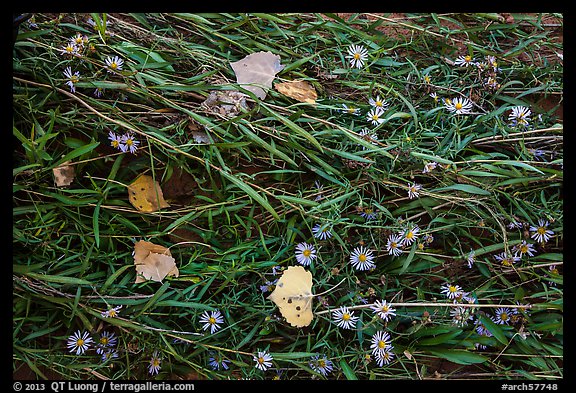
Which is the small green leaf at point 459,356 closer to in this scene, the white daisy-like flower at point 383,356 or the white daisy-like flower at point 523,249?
the white daisy-like flower at point 383,356

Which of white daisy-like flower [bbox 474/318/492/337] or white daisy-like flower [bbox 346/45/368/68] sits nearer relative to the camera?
white daisy-like flower [bbox 474/318/492/337]

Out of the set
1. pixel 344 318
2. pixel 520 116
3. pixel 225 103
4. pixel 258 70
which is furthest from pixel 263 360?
pixel 520 116

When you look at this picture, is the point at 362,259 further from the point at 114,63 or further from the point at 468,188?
the point at 114,63

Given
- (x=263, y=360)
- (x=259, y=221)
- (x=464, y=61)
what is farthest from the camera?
(x=464, y=61)

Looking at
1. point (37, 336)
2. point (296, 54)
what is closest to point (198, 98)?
point (296, 54)

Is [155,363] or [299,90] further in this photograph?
[299,90]

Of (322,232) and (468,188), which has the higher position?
(468,188)

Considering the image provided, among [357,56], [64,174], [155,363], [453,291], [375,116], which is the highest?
[357,56]

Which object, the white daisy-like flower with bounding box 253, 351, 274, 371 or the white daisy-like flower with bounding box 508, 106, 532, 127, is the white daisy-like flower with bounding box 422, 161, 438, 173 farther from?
the white daisy-like flower with bounding box 253, 351, 274, 371

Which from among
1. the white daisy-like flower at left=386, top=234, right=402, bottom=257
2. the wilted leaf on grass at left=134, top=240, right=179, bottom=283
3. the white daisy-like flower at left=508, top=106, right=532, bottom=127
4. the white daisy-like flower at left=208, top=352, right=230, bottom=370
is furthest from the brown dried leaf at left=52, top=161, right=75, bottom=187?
the white daisy-like flower at left=508, top=106, right=532, bottom=127
